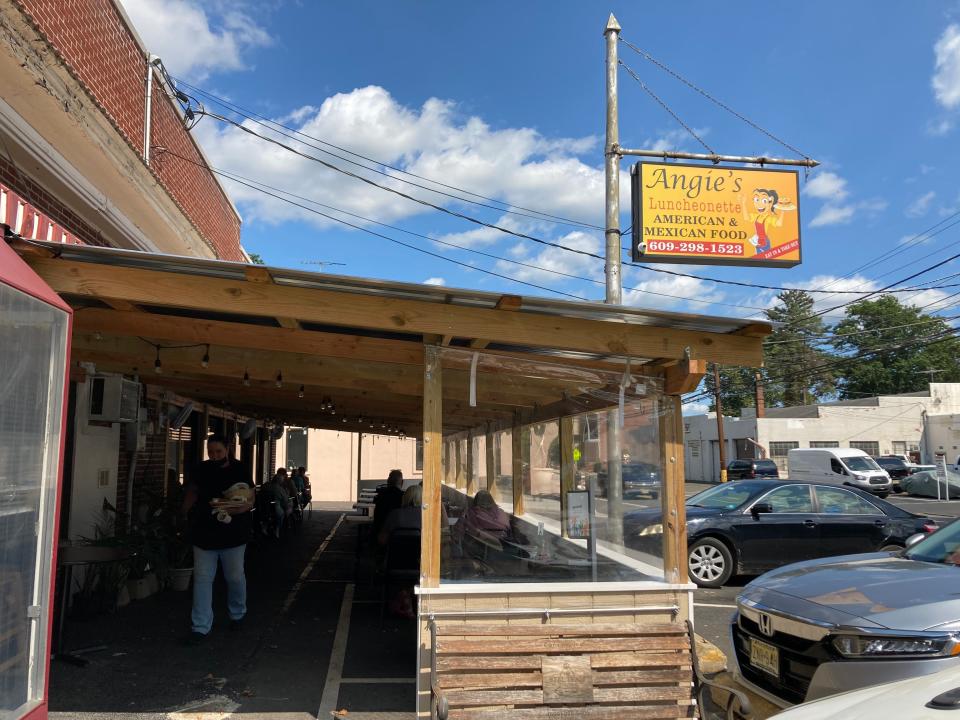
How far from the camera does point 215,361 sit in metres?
7.18

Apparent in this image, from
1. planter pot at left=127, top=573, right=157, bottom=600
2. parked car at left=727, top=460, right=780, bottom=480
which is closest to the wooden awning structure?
planter pot at left=127, top=573, right=157, bottom=600

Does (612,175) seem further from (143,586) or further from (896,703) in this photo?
(896,703)

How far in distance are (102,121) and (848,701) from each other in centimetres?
714

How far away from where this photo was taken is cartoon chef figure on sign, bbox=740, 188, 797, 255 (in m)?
10.5

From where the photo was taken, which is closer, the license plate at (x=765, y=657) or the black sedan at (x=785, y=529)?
the license plate at (x=765, y=657)

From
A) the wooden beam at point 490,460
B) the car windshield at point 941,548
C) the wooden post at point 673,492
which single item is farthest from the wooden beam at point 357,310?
the wooden beam at point 490,460

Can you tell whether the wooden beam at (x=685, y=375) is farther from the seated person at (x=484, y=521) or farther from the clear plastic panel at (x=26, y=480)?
the clear plastic panel at (x=26, y=480)

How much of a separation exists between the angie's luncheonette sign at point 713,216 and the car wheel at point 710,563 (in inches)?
146

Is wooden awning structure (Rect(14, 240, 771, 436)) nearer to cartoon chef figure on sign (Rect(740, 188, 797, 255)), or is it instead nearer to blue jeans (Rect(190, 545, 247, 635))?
blue jeans (Rect(190, 545, 247, 635))

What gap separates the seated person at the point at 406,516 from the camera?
7.53 metres

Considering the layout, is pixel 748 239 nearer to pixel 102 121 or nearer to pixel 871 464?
pixel 102 121

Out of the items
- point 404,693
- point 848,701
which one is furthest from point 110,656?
Answer: point 848,701

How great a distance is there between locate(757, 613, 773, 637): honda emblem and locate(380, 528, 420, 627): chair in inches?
133

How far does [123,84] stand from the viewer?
882 centimetres
